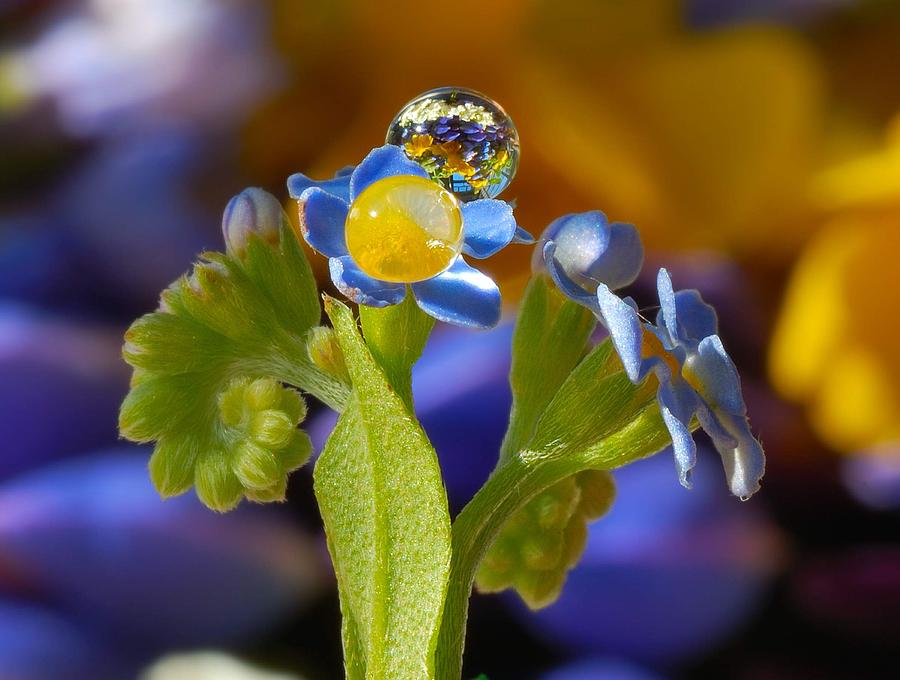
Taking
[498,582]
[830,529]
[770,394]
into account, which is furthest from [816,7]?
[498,582]

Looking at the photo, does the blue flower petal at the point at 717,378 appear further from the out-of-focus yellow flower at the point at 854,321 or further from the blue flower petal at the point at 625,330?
the out-of-focus yellow flower at the point at 854,321

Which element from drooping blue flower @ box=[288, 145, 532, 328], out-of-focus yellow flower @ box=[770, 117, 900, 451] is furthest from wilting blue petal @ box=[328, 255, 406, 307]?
out-of-focus yellow flower @ box=[770, 117, 900, 451]

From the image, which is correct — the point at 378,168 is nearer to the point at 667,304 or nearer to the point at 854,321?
the point at 667,304

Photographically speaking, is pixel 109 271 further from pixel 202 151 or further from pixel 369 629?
pixel 369 629

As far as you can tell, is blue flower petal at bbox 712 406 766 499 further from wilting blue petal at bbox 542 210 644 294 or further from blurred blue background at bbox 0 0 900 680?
blurred blue background at bbox 0 0 900 680

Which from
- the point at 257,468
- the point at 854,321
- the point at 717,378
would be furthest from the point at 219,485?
the point at 854,321

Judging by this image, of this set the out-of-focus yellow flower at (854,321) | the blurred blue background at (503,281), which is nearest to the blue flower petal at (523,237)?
the blurred blue background at (503,281)
